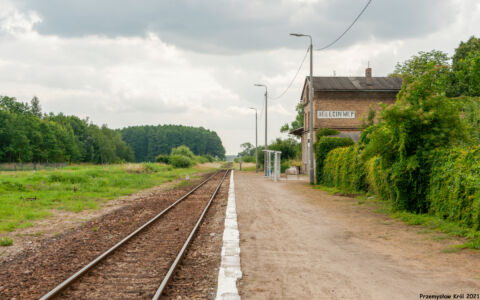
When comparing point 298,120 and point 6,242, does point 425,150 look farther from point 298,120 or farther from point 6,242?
point 298,120

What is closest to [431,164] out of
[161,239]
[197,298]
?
[161,239]

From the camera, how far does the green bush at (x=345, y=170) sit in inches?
696

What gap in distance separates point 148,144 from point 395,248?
170 m

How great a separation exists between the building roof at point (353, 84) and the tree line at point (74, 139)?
49.4 meters

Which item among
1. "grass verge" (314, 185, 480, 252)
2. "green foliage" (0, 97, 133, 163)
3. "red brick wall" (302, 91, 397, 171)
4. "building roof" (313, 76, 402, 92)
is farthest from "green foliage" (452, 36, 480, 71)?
"green foliage" (0, 97, 133, 163)

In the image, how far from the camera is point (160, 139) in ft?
562

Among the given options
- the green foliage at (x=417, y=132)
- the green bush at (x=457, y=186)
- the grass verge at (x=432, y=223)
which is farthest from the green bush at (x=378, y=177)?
the green bush at (x=457, y=186)

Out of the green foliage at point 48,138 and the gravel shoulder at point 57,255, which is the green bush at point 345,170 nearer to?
the gravel shoulder at point 57,255

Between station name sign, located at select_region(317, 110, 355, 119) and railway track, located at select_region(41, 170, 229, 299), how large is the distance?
3328 centimetres

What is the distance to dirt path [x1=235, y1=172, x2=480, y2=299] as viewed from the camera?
532 centimetres

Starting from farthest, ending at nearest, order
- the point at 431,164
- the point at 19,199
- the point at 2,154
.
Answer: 1. the point at 2,154
2. the point at 19,199
3. the point at 431,164

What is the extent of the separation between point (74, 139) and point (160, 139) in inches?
2695

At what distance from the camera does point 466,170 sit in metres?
8.73

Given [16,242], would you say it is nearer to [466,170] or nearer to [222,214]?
[222,214]
